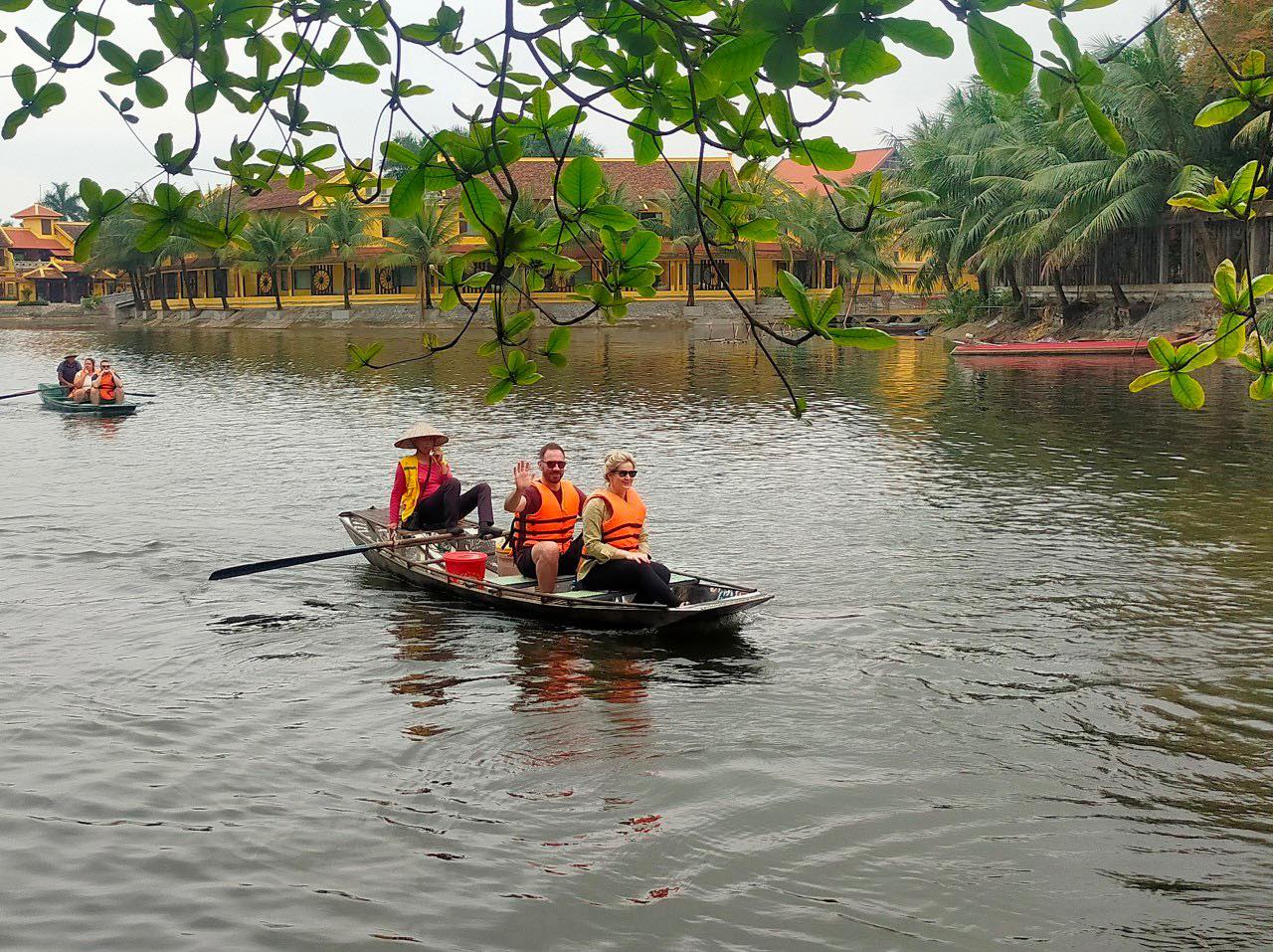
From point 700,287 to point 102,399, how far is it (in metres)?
47.4

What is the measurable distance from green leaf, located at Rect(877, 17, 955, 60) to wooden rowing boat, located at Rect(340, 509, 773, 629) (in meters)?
9.34

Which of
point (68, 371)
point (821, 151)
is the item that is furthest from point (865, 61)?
point (68, 371)

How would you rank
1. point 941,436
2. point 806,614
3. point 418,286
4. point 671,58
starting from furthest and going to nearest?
1. point 418,286
2. point 941,436
3. point 806,614
4. point 671,58

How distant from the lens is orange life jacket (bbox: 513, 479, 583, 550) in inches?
495

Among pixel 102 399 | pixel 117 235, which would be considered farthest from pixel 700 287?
pixel 102 399

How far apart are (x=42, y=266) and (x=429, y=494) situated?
87.9 m

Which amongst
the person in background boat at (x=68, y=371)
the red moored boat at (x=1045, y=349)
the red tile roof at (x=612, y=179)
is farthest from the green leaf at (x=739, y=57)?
the red tile roof at (x=612, y=179)

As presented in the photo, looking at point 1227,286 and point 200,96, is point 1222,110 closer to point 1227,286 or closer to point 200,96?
point 1227,286

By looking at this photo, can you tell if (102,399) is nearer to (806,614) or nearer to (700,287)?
(806,614)

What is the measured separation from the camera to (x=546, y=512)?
1257 cm

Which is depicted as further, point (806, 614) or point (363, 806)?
point (806, 614)

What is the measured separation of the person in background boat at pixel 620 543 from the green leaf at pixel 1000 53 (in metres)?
9.40

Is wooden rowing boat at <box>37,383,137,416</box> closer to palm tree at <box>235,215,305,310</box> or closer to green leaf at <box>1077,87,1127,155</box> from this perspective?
green leaf at <box>1077,87,1127,155</box>

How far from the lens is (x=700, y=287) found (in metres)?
73.9
